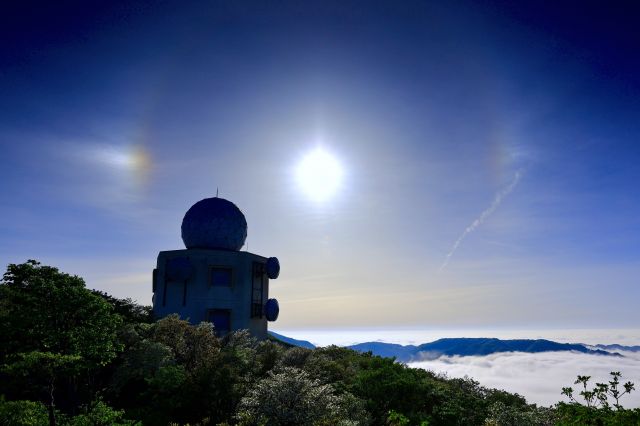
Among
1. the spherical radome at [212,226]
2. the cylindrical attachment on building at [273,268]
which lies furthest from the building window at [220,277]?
the cylindrical attachment on building at [273,268]

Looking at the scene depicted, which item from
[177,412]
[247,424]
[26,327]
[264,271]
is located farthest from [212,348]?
[264,271]

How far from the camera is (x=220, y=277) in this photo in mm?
45188

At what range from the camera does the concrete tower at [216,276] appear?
44000mm

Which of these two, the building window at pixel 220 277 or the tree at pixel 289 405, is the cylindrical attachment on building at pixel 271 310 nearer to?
the building window at pixel 220 277

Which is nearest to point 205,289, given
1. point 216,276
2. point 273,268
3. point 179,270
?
point 216,276

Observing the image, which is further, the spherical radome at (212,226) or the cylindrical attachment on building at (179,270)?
the spherical radome at (212,226)

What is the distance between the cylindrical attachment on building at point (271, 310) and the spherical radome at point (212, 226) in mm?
7624

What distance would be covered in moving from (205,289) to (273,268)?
8.11 metres

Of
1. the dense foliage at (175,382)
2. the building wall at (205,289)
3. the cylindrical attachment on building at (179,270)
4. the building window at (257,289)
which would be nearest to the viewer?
the dense foliage at (175,382)

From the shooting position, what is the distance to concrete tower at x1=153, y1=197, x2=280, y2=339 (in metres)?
44.0

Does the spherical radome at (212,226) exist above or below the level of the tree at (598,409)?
above

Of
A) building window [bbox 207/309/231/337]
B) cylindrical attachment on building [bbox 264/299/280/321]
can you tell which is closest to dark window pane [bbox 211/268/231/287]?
building window [bbox 207/309/231/337]

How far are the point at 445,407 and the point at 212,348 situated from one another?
614 inches

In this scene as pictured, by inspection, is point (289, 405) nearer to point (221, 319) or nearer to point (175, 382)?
point (175, 382)
